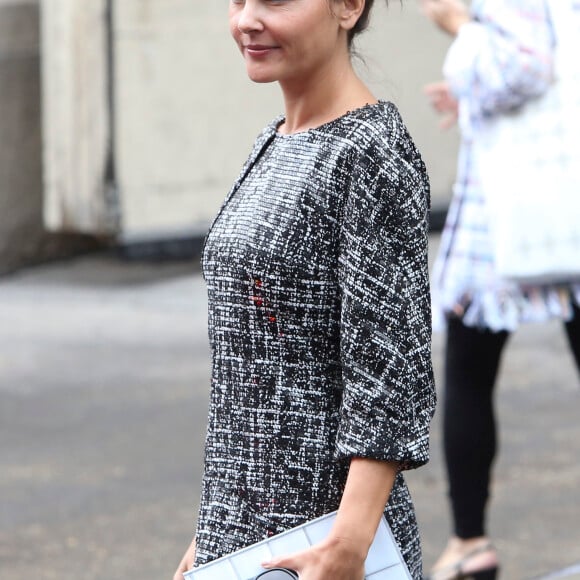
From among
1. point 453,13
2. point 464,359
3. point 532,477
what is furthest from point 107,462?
point 453,13

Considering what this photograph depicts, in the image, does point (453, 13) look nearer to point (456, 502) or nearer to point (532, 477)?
point (456, 502)

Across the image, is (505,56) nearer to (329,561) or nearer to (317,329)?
(317,329)

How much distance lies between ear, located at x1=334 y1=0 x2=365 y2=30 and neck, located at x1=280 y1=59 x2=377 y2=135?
58mm

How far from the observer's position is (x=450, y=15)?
4.02 meters

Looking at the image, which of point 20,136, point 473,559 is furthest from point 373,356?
point 20,136

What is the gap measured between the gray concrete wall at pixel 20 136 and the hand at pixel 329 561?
827 cm

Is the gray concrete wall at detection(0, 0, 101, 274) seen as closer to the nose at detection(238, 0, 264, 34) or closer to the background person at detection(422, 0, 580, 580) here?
the background person at detection(422, 0, 580, 580)

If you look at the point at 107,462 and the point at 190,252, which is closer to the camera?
the point at 107,462

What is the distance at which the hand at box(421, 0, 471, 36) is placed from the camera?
4008mm

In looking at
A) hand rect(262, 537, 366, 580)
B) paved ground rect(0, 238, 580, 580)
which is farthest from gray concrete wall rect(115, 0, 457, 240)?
hand rect(262, 537, 366, 580)

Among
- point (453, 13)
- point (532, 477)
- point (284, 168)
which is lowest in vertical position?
point (532, 477)

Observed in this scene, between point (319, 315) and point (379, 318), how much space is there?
105mm

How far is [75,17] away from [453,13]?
19.1ft

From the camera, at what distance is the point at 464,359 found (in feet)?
13.5
